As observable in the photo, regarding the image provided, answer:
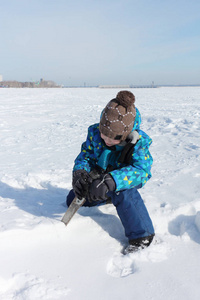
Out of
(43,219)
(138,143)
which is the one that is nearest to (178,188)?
(138,143)

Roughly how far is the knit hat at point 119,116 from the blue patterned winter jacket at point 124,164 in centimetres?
11

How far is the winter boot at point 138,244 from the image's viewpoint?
1676mm

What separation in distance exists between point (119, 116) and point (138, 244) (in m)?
0.87

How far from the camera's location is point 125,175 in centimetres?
170

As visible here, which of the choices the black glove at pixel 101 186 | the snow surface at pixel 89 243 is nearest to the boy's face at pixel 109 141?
the black glove at pixel 101 186

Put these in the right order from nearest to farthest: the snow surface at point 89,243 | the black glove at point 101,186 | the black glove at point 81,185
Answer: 1. the snow surface at point 89,243
2. the black glove at point 101,186
3. the black glove at point 81,185

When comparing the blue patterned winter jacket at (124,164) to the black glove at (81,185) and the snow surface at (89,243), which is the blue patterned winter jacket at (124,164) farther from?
the snow surface at (89,243)

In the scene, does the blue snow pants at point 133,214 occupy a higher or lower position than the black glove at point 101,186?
lower

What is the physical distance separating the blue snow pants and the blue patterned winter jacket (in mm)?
85

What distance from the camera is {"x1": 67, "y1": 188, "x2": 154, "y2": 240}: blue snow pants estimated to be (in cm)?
171

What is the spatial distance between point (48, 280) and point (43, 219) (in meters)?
0.60

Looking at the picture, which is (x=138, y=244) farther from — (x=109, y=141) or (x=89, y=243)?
(x=109, y=141)

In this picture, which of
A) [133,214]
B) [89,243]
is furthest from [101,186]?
[89,243]

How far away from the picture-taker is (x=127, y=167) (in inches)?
68.6
